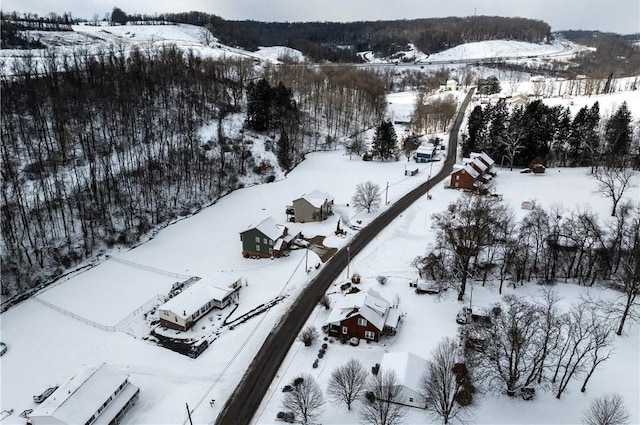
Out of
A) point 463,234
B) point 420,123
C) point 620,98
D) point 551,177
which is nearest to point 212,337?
point 463,234

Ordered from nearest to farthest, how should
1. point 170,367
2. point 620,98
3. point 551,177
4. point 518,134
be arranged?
1. point 170,367
2. point 551,177
3. point 518,134
4. point 620,98

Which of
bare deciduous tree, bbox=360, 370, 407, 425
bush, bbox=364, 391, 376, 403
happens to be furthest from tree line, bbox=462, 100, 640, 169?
bush, bbox=364, 391, 376, 403

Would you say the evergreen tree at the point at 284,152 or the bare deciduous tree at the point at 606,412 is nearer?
the bare deciduous tree at the point at 606,412

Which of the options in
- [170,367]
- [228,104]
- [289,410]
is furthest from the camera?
[228,104]

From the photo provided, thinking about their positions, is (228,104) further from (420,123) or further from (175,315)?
(175,315)

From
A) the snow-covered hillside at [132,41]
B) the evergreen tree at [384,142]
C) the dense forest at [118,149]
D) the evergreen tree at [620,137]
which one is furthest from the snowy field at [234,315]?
the snow-covered hillside at [132,41]

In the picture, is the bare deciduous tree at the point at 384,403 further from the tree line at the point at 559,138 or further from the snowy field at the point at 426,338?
the tree line at the point at 559,138

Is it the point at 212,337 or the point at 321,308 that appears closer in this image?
the point at 212,337
